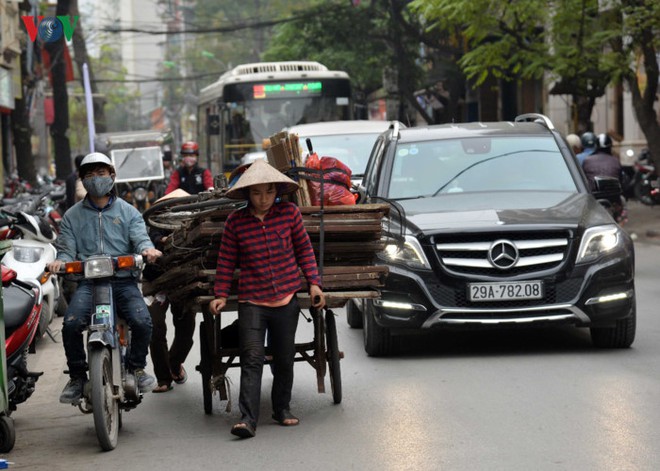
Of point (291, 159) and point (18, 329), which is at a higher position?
point (291, 159)

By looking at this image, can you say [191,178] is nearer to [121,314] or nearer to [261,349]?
[121,314]

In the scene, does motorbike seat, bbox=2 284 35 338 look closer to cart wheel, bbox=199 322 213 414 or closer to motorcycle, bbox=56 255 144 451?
motorcycle, bbox=56 255 144 451

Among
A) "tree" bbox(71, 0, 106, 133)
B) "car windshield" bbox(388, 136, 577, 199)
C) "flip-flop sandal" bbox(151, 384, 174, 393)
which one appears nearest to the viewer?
"flip-flop sandal" bbox(151, 384, 174, 393)

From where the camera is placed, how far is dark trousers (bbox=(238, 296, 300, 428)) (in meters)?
7.21

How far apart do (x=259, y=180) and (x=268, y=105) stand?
64.2 feet

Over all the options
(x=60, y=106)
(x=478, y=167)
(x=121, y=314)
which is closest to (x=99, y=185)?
(x=121, y=314)

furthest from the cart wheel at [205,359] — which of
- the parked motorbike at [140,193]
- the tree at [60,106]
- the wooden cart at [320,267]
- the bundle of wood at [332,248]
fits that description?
the tree at [60,106]

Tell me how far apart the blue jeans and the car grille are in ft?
9.01

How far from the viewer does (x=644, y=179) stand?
27.1 metres

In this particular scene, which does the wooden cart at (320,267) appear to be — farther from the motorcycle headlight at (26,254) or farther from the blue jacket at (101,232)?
the motorcycle headlight at (26,254)

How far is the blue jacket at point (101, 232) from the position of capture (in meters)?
7.50

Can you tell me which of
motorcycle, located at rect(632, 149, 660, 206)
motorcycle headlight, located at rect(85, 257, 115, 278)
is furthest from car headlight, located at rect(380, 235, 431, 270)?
motorcycle, located at rect(632, 149, 660, 206)

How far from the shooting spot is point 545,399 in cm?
787

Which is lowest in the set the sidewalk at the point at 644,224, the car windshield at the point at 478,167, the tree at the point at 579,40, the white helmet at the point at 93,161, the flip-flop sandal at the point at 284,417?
the sidewalk at the point at 644,224
